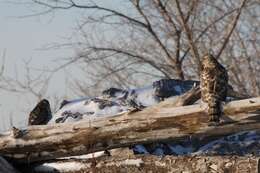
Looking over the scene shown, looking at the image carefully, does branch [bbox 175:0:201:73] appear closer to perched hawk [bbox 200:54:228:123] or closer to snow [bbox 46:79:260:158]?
snow [bbox 46:79:260:158]

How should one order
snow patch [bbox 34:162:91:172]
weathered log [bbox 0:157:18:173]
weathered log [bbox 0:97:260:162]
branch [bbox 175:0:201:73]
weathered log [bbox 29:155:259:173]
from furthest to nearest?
branch [bbox 175:0:201:73] < snow patch [bbox 34:162:91:172] < weathered log [bbox 0:157:18:173] < weathered log [bbox 0:97:260:162] < weathered log [bbox 29:155:259:173]

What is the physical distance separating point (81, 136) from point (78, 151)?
0.20 meters

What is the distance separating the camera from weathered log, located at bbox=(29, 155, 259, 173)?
6738mm

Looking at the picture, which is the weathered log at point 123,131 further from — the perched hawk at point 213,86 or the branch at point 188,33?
the branch at point 188,33

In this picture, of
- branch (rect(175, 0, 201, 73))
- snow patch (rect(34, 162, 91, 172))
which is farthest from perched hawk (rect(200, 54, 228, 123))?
branch (rect(175, 0, 201, 73))

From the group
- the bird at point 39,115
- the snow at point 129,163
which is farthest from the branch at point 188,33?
the snow at point 129,163

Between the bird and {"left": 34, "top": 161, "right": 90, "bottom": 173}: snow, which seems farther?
the bird

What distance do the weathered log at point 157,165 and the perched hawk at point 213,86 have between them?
49 cm

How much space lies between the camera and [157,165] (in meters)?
7.13

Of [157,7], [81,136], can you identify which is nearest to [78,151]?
[81,136]

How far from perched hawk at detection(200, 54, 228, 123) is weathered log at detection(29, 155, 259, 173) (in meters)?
0.49

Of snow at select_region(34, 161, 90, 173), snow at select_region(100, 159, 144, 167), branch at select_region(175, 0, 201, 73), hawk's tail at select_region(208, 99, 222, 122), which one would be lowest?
snow at select_region(34, 161, 90, 173)

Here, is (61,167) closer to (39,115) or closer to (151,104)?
(151,104)

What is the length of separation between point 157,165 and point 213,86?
1.16m
